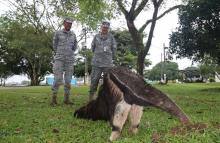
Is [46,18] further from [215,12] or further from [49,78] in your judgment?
[49,78]

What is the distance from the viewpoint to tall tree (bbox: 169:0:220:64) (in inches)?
1036

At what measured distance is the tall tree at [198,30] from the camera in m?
26.3

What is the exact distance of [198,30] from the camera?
27016 millimetres

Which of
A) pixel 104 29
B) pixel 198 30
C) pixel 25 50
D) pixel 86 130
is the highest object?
pixel 25 50

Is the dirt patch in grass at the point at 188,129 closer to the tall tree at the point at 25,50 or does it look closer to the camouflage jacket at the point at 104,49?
the camouflage jacket at the point at 104,49

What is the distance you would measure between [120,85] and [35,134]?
169cm

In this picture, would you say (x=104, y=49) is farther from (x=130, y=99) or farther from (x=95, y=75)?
(x=130, y=99)

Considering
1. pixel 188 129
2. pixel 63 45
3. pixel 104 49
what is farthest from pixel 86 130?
pixel 63 45

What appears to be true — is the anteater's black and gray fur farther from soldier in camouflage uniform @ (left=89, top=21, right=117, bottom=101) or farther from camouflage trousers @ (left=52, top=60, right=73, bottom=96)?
camouflage trousers @ (left=52, top=60, right=73, bottom=96)

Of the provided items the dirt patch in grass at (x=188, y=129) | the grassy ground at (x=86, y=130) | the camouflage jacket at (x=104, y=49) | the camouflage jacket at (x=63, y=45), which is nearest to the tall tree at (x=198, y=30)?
the camouflage jacket at (x=63, y=45)

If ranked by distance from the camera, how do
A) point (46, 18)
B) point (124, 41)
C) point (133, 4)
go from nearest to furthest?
point (133, 4), point (46, 18), point (124, 41)

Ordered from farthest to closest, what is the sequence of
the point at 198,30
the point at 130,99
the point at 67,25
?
the point at 198,30 < the point at 67,25 < the point at 130,99

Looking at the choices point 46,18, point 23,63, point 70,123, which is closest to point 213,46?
point 46,18

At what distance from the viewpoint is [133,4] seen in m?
18.9
